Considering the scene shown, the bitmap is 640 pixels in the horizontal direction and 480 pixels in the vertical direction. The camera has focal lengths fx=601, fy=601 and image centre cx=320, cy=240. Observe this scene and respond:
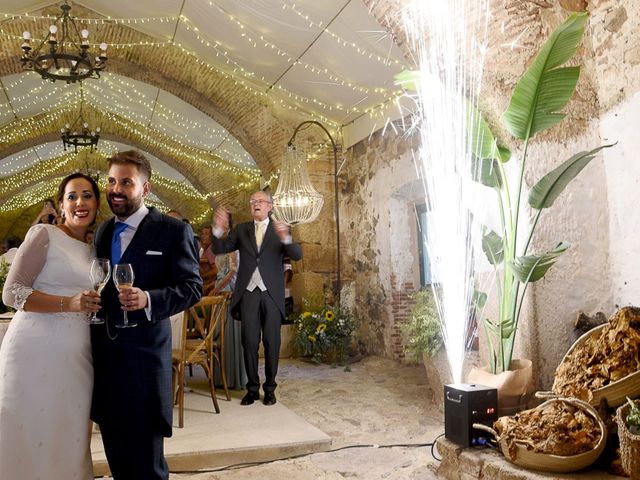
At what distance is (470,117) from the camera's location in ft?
11.6

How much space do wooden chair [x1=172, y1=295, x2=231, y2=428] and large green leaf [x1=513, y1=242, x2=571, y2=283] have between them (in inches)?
77.3

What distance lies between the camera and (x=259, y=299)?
4781mm

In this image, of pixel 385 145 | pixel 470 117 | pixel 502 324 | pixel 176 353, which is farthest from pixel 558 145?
pixel 385 145

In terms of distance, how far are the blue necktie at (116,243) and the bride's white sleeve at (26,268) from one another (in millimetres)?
251

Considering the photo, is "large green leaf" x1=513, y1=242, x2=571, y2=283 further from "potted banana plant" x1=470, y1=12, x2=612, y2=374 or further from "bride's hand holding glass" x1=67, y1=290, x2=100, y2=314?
"bride's hand holding glass" x1=67, y1=290, x2=100, y2=314

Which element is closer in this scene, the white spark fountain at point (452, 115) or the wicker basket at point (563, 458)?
the wicker basket at point (563, 458)

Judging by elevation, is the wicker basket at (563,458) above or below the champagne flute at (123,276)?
below

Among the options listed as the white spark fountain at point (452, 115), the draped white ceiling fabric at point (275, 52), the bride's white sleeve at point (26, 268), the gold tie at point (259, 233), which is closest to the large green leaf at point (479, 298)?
the white spark fountain at point (452, 115)

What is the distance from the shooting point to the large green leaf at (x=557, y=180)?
10.0ft

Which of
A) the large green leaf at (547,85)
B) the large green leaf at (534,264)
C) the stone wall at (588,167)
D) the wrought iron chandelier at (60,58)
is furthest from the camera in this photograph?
the wrought iron chandelier at (60,58)

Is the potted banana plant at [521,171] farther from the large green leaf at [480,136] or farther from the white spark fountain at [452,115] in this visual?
the white spark fountain at [452,115]

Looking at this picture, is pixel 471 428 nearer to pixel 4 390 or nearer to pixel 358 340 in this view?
pixel 4 390

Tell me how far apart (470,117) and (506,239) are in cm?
75

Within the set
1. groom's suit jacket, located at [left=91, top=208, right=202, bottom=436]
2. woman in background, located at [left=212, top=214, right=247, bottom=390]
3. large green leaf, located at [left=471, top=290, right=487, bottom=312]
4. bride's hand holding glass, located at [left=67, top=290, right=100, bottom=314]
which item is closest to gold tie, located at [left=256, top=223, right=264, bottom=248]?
woman in background, located at [left=212, top=214, right=247, bottom=390]
